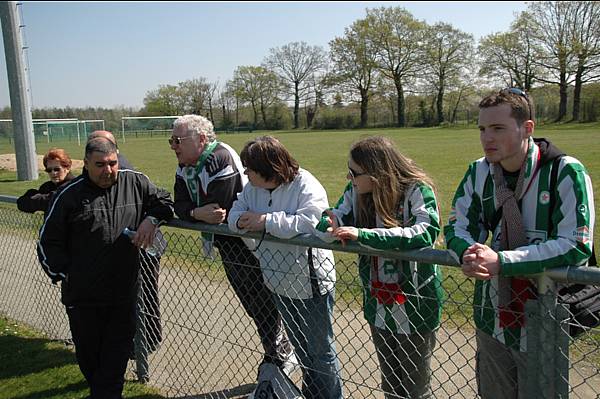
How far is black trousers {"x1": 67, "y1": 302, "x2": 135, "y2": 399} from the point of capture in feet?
10.4

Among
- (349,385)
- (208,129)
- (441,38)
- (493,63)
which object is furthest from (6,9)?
(441,38)

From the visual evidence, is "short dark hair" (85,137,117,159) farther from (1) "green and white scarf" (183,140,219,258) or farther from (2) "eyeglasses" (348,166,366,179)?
(2) "eyeglasses" (348,166,366,179)

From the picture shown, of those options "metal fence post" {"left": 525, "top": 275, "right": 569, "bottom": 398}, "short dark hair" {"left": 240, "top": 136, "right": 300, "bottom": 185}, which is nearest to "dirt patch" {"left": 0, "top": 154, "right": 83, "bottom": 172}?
"short dark hair" {"left": 240, "top": 136, "right": 300, "bottom": 185}

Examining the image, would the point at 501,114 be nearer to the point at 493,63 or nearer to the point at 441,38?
the point at 493,63

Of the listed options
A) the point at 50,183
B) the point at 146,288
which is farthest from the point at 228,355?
the point at 50,183

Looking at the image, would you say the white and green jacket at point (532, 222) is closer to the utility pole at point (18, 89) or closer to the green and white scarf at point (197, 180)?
the green and white scarf at point (197, 180)

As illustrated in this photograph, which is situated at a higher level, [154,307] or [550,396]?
[550,396]

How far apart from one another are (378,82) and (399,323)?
63.5 metres

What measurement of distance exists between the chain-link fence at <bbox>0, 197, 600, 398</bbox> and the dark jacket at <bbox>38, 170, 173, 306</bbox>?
0.30 metres

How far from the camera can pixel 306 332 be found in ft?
9.41

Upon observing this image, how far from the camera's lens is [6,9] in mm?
14680

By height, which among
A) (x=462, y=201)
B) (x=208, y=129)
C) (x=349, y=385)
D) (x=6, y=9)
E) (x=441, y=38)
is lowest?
(x=349, y=385)

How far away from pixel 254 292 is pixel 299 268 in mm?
749

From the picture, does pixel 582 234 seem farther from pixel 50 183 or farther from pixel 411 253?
pixel 50 183
